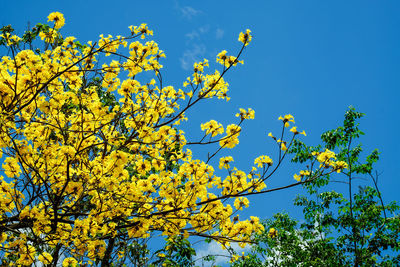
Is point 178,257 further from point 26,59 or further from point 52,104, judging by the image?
point 26,59

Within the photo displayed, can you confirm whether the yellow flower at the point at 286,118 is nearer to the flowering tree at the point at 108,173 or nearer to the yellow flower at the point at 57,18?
the flowering tree at the point at 108,173

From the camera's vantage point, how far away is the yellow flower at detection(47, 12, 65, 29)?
3.36 metres

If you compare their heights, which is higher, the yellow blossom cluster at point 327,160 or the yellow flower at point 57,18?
the yellow flower at point 57,18

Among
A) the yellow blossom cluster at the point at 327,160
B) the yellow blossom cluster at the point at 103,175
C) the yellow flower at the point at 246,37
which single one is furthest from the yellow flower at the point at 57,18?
the yellow blossom cluster at the point at 327,160

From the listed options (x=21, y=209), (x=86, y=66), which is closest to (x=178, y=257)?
(x=21, y=209)

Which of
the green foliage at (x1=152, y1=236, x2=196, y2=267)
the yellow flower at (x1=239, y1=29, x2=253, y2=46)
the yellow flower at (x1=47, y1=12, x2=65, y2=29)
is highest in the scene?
the yellow flower at (x1=47, y1=12, x2=65, y2=29)

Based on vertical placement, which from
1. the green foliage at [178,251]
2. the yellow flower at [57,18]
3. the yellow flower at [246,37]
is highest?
the yellow flower at [57,18]

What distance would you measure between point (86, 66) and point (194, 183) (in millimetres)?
2162

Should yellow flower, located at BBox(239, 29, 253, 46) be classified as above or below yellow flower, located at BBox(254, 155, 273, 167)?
above

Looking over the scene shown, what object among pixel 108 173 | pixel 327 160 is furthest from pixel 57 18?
pixel 327 160

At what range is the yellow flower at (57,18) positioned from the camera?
3.36 metres

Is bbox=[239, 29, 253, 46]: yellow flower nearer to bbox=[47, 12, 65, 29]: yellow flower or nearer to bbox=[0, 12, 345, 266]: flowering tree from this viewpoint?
bbox=[0, 12, 345, 266]: flowering tree

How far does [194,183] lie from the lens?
3.27 metres

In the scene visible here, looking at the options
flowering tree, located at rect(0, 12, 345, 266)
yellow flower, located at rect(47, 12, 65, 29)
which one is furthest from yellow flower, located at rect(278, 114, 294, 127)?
yellow flower, located at rect(47, 12, 65, 29)
